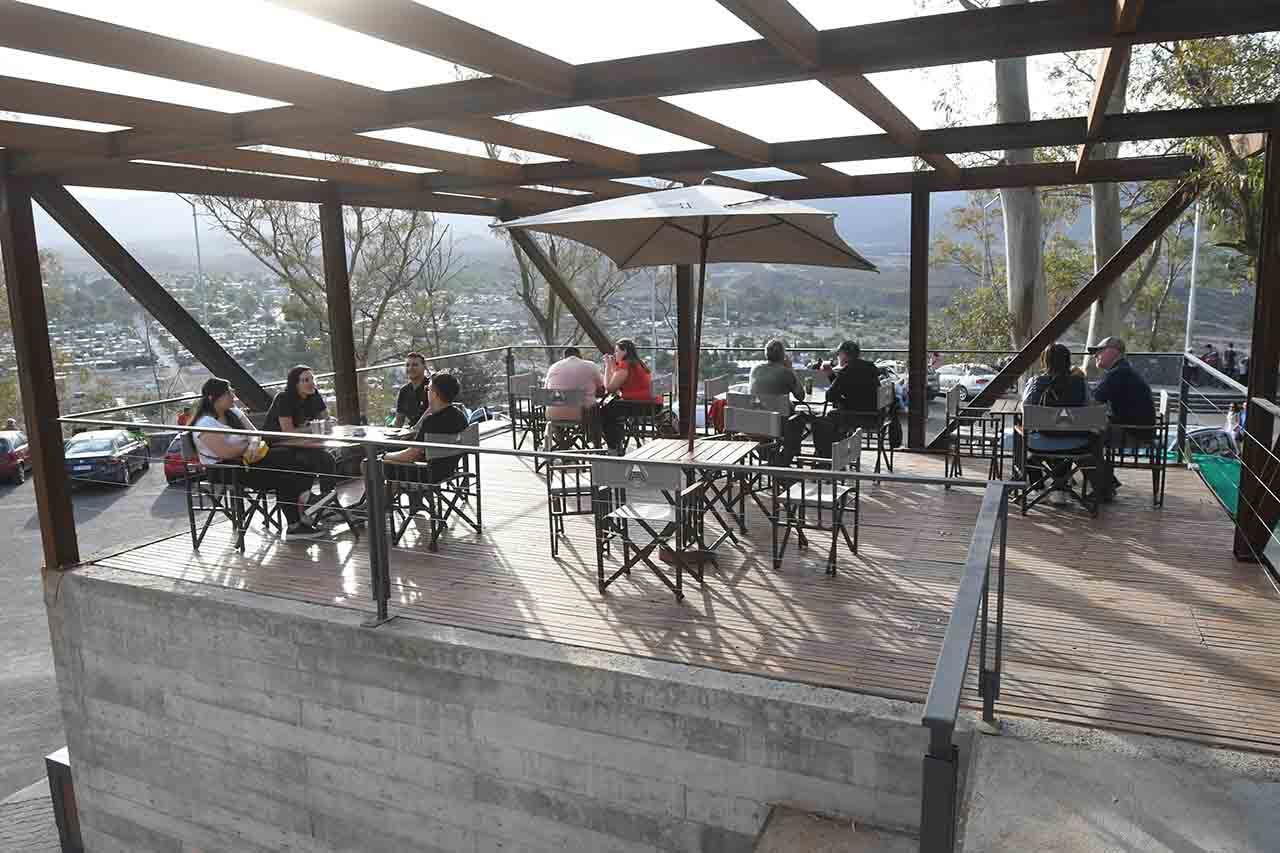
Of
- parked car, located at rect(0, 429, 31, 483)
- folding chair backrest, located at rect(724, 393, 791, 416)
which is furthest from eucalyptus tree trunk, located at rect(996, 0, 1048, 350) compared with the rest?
parked car, located at rect(0, 429, 31, 483)

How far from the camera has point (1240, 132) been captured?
5562mm

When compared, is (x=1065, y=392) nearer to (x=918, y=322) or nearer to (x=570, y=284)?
(x=918, y=322)

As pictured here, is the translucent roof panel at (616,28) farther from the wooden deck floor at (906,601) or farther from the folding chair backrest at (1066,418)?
the folding chair backrest at (1066,418)

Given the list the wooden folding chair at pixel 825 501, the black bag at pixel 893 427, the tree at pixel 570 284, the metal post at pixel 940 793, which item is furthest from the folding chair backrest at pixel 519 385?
the tree at pixel 570 284

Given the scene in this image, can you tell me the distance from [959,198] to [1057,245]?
337cm

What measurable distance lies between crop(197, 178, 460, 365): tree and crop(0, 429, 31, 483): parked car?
7.44 metres

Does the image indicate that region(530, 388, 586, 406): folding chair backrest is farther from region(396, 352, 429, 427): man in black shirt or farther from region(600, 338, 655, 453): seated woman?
region(396, 352, 429, 427): man in black shirt

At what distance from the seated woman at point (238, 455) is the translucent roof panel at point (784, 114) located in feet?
11.3

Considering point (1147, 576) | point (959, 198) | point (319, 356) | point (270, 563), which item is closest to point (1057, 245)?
point (959, 198)

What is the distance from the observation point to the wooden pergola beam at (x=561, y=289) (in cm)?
1002

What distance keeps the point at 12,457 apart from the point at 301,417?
751 inches

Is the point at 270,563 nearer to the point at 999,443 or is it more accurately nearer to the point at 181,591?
the point at 181,591

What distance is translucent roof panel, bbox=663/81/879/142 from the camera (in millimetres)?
5871

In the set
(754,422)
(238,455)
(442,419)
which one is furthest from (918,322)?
(238,455)
